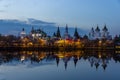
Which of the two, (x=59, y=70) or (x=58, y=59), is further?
(x=58, y=59)

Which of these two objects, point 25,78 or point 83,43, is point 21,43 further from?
point 25,78

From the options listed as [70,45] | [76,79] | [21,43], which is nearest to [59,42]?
[70,45]

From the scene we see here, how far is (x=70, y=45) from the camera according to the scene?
169 metres

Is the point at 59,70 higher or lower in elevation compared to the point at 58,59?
higher

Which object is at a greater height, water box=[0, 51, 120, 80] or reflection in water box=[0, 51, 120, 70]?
water box=[0, 51, 120, 80]

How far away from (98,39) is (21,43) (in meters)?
41.7

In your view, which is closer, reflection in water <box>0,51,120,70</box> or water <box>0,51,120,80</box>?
water <box>0,51,120,80</box>

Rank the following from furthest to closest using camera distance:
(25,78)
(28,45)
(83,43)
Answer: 1. (83,43)
2. (28,45)
3. (25,78)

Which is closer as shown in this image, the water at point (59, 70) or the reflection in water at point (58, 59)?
the water at point (59, 70)

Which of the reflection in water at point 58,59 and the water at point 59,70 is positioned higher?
the water at point 59,70

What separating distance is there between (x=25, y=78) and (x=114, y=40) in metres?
159

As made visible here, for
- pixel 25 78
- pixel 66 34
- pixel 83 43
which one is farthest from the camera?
pixel 66 34

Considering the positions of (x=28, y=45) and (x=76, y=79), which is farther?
(x=28, y=45)

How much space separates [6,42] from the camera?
545 feet
